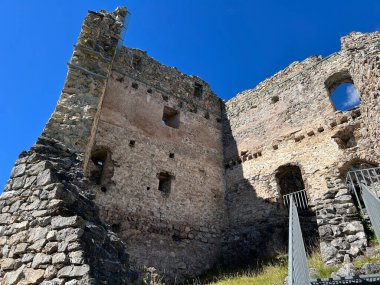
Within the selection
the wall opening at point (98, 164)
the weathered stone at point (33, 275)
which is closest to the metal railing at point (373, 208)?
the weathered stone at point (33, 275)

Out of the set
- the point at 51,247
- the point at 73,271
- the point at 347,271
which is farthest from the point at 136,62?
the point at 347,271

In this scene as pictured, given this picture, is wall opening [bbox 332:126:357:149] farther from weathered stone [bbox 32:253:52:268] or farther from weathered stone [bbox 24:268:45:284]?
weathered stone [bbox 24:268:45:284]

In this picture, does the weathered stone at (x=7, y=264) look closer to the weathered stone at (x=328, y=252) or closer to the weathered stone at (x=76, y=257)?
the weathered stone at (x=76, y=257)

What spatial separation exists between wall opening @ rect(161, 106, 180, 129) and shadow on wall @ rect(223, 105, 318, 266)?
2698mm

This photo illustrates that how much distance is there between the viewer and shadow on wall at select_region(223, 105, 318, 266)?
31.3 ft

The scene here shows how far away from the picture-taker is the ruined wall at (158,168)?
9.08 metres

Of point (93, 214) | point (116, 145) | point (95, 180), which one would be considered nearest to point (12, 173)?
point (93, 214)

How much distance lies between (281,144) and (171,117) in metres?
4.25

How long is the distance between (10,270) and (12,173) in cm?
147

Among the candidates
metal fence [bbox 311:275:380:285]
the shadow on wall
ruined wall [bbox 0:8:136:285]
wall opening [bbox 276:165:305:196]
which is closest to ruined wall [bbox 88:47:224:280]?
the shadow on wall

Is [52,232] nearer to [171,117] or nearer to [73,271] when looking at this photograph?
[73,271]

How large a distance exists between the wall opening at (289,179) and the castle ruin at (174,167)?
67mm

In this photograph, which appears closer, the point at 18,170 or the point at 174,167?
the point at 18,170

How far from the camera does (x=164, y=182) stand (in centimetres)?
1085
